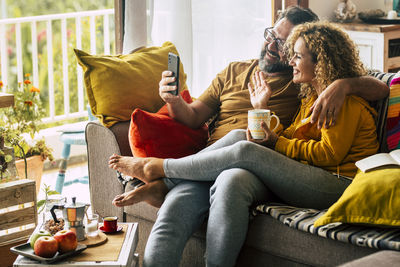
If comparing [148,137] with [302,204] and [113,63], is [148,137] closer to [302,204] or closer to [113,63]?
[113,63]

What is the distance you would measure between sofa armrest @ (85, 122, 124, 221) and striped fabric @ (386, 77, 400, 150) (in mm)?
1082

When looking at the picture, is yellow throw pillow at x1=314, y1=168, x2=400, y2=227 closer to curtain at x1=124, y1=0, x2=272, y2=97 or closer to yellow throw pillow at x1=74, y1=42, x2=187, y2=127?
yellow throw pillow at x1=74, y1=42, x2=187, y2=127

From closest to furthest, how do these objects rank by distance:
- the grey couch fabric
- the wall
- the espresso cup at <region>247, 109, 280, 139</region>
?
the grey couch fabric
the espresso cup at <region>247, 109, 280, 139</region>
the wall

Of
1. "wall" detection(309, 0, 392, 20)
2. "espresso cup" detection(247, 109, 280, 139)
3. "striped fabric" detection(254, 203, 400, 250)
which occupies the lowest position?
"striped fabric" detection(254, 203, 400, 250)

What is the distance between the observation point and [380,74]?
2295 mm

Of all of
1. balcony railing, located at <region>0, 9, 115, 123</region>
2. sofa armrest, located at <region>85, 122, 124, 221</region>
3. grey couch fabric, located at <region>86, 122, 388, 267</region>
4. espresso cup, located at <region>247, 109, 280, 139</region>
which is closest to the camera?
grey couch fabric, located at <region>86, 122, 388, 267</region>

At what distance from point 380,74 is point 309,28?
1.19ft

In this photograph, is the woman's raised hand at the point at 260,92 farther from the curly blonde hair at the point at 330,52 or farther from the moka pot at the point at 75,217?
the moka pot at the point at 75,217

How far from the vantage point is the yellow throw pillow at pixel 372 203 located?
1.68 meters

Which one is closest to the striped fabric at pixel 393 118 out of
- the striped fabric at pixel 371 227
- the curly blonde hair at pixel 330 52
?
the striped fabric at pixel 371 227

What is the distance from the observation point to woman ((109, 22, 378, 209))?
1.99 metres

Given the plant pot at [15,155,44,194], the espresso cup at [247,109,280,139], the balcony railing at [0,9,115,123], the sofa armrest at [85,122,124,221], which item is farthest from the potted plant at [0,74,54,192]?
the espresso cup at [247,109,280,139]

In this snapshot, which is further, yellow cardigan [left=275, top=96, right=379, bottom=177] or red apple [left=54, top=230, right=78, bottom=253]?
yellow cardigan [left=275, top=96, right=379, bottom=177]

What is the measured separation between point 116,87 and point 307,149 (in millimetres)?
897
